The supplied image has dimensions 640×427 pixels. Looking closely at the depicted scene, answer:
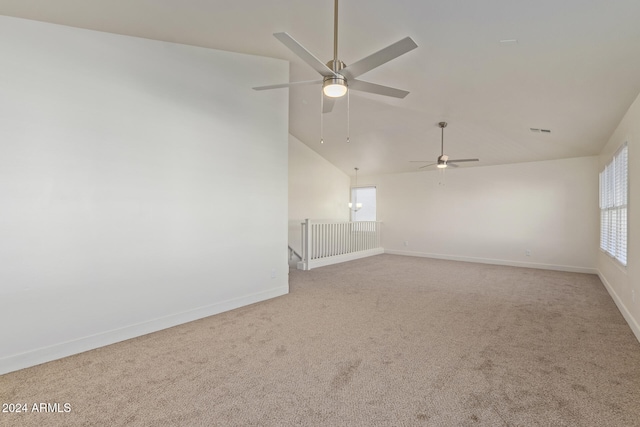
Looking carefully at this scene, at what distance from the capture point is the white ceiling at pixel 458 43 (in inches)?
92.3

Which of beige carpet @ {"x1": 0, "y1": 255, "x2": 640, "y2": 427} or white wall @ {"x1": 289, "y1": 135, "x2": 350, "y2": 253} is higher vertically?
white wall @ {"x1": 289, "y1": 135, "x2": 350, "y2": 253}

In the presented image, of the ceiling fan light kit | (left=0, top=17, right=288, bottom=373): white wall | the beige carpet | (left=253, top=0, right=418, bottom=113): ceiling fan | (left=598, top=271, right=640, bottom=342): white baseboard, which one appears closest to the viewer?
the beige carpet

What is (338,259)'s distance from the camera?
6.99 m

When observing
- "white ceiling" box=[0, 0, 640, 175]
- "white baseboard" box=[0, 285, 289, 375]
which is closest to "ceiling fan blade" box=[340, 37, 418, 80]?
"white ceiling" box=[0, 0, 640, 175]

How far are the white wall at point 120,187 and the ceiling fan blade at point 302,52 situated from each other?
182 centimetres

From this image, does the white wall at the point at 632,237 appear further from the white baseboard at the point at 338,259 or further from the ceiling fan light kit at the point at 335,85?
the white baseboard at the point at 338,259

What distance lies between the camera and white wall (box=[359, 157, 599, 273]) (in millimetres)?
5914

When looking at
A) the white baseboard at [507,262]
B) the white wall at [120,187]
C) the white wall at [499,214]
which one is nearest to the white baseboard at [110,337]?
the white wall at [120,187]

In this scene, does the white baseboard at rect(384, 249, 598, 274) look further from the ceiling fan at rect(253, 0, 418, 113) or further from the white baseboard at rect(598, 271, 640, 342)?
the ceiling fan at rect(253, 0, 418, 113)

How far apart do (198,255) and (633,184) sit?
4806mm

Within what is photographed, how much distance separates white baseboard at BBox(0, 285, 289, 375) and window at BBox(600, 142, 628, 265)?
190 inches

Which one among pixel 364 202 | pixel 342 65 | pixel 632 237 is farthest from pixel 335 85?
pixel 364 202

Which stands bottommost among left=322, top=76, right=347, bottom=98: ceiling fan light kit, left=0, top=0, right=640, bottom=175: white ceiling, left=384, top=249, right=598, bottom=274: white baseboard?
left=384, top=249, right=598, bottom=274: white baseboard

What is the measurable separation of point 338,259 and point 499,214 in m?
3.89
